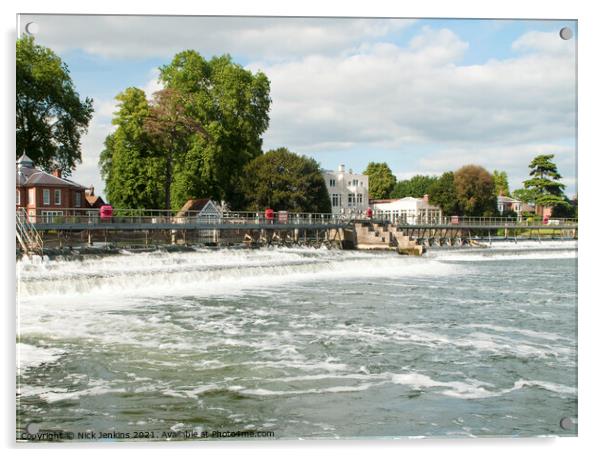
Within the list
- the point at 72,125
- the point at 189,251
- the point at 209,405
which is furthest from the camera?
the point at 72,125

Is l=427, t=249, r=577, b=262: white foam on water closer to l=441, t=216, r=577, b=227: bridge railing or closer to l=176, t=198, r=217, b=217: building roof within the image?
l=441, t=216, r=577, b=227: bridge railing

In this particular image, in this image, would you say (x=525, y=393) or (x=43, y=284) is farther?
(x=43, y=284)

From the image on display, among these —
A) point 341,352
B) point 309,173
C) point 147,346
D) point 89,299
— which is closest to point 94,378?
point 147,346

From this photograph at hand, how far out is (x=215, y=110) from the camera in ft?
95.9

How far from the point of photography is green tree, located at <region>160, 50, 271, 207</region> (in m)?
28.3

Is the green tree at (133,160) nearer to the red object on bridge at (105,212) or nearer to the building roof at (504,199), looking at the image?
the red object on bridge at (105,212)

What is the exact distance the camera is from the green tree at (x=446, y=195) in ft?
156

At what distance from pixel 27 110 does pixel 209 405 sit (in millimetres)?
14978

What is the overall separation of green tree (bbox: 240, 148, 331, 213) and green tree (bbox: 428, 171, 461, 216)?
55.8 ft

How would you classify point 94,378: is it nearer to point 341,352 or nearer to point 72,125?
point 341,352

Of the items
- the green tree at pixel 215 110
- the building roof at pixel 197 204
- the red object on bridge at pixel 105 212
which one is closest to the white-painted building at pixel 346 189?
the green tree at pixel 215 110

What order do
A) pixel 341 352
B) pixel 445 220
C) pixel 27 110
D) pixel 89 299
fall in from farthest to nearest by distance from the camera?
pixel 445 220 → pixel 27 110 → pixel 89 299 → pixel 341 352

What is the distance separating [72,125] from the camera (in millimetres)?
21844

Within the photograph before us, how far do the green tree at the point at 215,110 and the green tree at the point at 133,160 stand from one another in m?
1.71
